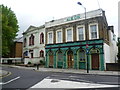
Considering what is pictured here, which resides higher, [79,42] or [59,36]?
[59,36]

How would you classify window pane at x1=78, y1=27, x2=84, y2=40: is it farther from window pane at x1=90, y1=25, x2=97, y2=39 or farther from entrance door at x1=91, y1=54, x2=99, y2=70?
entrance door at x1=91, y1=54, x2=99, y2=70

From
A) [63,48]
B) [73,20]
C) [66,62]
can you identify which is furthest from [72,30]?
[66,62]

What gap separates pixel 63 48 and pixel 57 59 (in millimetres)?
2496

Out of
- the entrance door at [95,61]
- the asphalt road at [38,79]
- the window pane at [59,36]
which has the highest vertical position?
the window pane at [59,36]

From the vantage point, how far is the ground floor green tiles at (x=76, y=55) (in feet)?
66.9

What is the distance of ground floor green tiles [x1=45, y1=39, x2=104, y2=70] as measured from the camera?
20.4 metres

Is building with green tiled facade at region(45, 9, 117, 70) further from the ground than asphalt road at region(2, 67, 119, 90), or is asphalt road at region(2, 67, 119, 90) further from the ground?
building with green tiled facade at region(45, 9, 117, 70)

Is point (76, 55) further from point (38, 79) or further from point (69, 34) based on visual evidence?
point (38, 79)

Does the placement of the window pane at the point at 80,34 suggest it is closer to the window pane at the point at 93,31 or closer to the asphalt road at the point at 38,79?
the window pane at the point at 93,31

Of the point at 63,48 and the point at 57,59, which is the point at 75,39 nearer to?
the point at 63,48

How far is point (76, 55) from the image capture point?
→ 22516mm

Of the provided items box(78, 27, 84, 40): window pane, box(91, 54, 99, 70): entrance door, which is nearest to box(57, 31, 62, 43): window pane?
box(78, 27, 84, 40): window pane

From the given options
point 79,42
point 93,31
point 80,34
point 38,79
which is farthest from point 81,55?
point 38,79

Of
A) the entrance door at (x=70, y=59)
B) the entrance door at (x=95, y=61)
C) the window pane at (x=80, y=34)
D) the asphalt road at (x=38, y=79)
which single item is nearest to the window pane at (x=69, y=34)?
the window pane at (x=80, y=34)
